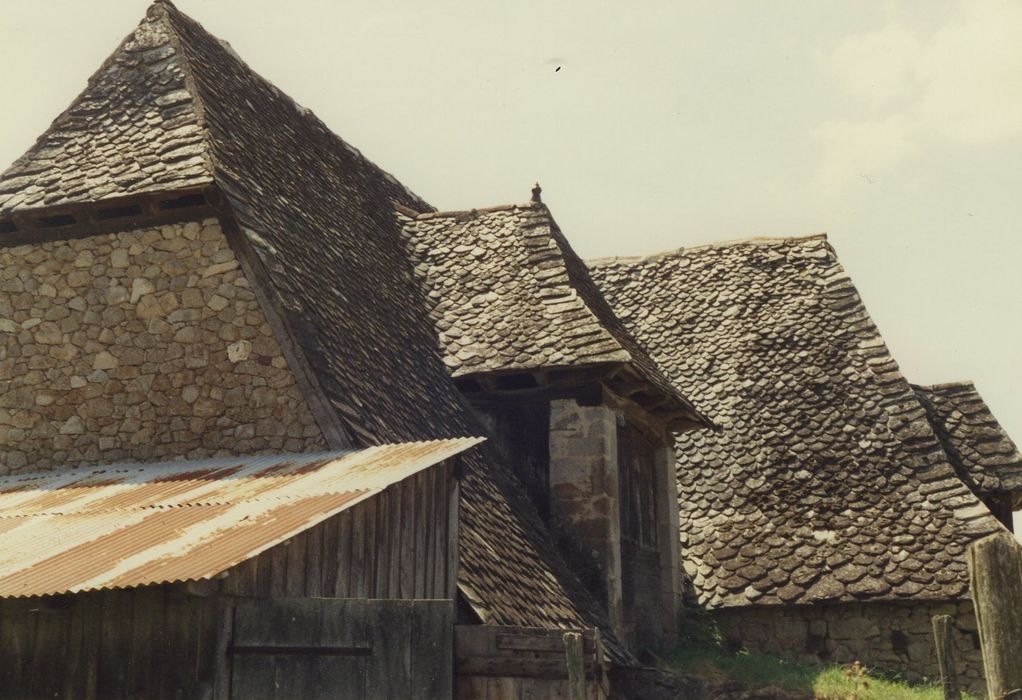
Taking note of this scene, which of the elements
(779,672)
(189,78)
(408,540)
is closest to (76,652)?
(408,540)

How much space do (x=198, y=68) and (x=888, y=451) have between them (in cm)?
1077

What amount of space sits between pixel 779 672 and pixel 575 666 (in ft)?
29.5

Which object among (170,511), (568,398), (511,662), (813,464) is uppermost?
(568,398)

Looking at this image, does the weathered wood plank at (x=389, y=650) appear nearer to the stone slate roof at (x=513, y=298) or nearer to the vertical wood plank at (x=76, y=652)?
the vertical wood plank at (x=76, y=652)

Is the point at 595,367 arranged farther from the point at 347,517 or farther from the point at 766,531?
the point at 347,517

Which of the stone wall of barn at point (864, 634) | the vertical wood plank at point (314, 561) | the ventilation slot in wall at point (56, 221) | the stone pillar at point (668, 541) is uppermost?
the ventilation slot in wall at point (56, 221)

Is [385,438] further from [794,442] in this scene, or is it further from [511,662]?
[794,442]

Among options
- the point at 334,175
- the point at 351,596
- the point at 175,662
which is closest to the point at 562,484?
the point at 334,175

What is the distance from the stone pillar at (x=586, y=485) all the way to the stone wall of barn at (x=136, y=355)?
4.61 metres

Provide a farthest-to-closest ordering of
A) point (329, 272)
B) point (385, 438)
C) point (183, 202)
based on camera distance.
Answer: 1. point (329, 272)
2. point (183, 202)
3. point (385, 438)

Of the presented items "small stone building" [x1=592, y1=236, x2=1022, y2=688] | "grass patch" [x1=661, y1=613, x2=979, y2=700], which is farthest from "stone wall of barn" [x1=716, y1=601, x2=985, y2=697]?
"grass patch" [x1=661, y1=613, x2=979, y2=700]

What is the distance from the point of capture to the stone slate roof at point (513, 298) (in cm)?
1505

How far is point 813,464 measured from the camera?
18422mm

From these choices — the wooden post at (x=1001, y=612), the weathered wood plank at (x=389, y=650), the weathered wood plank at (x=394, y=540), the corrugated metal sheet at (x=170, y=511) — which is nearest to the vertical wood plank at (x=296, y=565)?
the corrugated metal sheet at (x=170, y=511)
